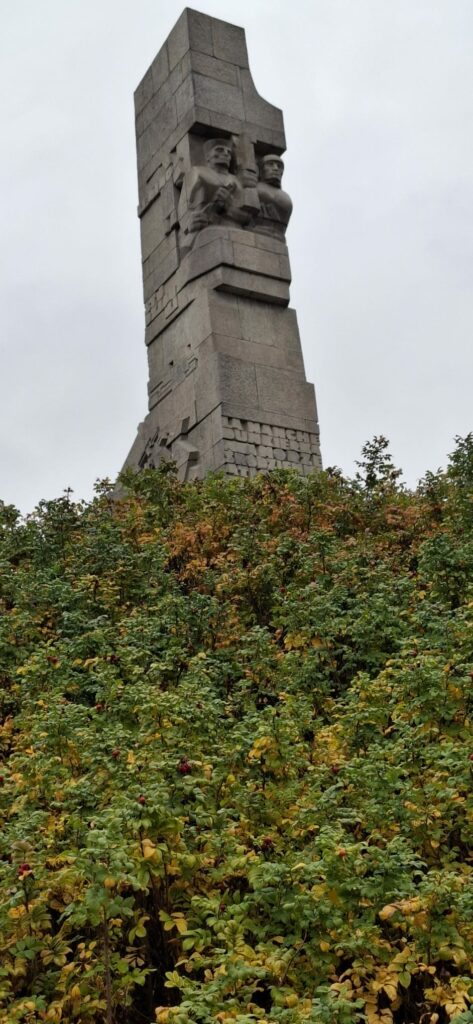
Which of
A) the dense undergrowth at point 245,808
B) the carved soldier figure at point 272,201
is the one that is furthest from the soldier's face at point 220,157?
the dense undergrowth at point 245,808

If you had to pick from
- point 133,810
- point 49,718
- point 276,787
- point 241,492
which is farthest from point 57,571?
point 133,810

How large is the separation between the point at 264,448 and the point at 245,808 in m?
9.31

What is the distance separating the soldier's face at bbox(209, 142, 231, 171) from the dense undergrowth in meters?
8.47

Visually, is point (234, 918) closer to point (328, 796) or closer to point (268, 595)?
point (328, 796)

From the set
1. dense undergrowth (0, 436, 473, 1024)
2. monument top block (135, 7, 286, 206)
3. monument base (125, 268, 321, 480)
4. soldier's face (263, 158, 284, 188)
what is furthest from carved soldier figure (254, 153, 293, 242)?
dense undergrowth (0, 436, 473, 1024)

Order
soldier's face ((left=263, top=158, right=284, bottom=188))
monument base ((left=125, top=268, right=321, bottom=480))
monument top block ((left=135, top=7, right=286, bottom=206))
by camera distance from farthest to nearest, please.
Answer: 1. soldier's face ((left=263, top=158, right=284, bottom=188))
2. monument top block ((left=135, top=7, right=286, bottom=206))
3. monument base ((left=125, top=268, right=321, bottom=480))

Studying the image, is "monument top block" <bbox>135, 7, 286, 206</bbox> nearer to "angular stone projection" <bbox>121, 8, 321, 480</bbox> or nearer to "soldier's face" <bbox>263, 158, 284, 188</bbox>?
"angular stone projection" <bbox>121, 8, 321, 480</bbox>

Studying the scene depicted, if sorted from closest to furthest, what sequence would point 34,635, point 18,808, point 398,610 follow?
point 18,808
point 398,610
point 34,635

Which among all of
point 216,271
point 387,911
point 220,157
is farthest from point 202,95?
point 387,911

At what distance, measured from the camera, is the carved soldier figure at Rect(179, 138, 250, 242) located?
14.8 metres

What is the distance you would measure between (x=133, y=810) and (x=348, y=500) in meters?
6.94

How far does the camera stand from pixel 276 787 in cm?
488

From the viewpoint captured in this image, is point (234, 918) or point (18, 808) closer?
point (234, 918)

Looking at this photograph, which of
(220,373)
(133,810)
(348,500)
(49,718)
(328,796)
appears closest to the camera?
(133,810)
